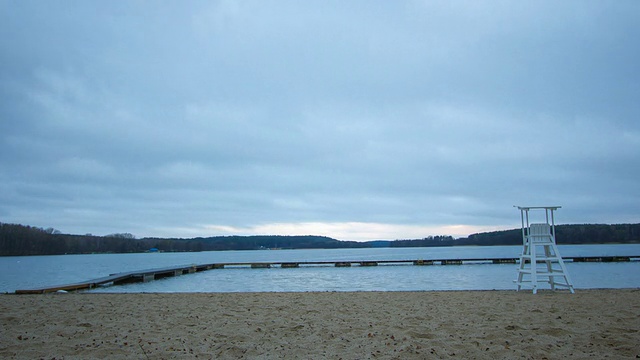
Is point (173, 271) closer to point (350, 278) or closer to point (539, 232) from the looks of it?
point (350, 278)

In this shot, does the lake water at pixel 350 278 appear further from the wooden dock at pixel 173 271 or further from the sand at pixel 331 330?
the sand at pixel 331 330

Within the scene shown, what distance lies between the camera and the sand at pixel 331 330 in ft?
18.3

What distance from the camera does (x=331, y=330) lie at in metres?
7.01

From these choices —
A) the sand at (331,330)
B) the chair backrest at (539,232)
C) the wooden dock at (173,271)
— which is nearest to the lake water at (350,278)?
the wooden dock at (173,271)

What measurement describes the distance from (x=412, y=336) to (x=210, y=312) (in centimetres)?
481

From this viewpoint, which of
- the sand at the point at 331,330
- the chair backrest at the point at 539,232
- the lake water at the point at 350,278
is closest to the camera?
the sand at the point at 331,330

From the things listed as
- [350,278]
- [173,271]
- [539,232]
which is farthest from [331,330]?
[173,271]

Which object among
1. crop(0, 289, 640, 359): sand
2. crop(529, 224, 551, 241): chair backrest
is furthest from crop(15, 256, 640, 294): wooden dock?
crop(529, 224, 551, 241): chair backrest

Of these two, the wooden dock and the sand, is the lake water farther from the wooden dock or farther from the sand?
the sand

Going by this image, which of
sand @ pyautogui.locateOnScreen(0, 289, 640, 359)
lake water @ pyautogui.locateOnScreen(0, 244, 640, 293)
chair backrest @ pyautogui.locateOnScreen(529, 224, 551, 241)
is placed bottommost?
lake water @ pyautogui.locateOnScreen(0, 244, 640, 293)

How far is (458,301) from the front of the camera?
10.8 m

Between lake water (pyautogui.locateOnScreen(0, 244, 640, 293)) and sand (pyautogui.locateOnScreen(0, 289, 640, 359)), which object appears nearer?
sand (pyautogui.locateOnScreen(0, 289, 640, 359))

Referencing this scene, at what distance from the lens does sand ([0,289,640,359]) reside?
5.57 m

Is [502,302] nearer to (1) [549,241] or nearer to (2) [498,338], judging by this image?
(1) [549,241]
